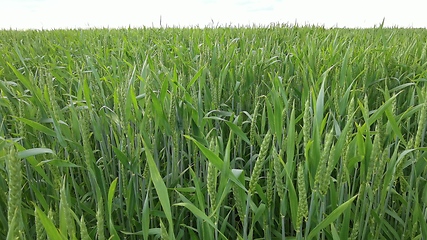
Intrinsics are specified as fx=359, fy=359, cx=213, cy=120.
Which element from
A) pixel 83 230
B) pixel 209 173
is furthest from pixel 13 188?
pixel 209 173

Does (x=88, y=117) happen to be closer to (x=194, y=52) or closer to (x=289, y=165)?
(x=289, y=165)

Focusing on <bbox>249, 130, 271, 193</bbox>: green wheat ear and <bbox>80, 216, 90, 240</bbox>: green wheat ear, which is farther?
<bbox>249, 130, 271, 193</bbox>: green wheat ear

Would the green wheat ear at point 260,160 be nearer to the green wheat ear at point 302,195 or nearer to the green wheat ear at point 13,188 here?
the green wheat ear at point 302,195

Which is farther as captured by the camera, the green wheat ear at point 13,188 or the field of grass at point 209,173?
the field of grass at point 209,173

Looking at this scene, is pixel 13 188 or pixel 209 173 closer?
pixel 13 188

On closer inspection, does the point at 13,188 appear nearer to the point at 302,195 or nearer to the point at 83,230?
the point at 83,230

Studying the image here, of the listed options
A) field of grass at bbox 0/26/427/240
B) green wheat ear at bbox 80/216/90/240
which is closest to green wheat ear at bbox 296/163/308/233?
field of grass at bbox 0/26/427/240

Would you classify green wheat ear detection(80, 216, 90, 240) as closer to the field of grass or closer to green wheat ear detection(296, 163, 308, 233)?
the field of grass

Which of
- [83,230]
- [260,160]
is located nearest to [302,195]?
[260,160]

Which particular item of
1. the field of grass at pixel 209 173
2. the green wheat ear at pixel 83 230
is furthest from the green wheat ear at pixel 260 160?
the green wheat ear at pixel 83 230

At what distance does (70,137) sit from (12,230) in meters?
0.58

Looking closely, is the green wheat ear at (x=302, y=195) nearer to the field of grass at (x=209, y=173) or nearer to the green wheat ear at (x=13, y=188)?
the field of grass at (x=209, y=173)

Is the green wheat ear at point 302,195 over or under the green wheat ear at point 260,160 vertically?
under

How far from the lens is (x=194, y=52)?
7.15ft
